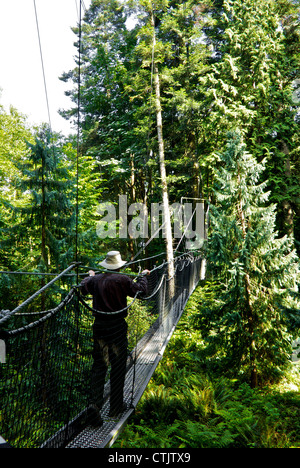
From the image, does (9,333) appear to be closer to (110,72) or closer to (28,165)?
(28,165)

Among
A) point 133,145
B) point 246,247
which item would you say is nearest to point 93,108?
point 133,145

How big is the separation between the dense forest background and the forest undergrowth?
1.33ft

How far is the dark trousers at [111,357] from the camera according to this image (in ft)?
7.86

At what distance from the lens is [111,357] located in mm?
2463

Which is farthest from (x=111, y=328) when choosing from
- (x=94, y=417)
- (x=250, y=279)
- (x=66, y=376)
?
(x=250, y=279)

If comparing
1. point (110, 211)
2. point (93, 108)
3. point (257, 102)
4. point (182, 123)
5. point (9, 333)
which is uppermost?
point (93, 108)

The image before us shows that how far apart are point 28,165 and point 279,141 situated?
6832 millimetres

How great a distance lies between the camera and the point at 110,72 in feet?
44.5

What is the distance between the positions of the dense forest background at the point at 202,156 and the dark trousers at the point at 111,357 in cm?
163

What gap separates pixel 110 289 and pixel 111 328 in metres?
0.29

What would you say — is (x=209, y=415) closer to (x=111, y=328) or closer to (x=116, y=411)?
(x=116, y=411)

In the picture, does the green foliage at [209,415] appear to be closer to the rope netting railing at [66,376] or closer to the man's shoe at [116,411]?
the rope netting railing at [66,376]

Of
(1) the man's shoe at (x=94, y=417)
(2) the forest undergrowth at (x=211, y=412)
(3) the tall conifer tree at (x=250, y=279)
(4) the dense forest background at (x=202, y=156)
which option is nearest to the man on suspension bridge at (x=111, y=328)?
(1) the man's shoe at (x=94, y=417)
